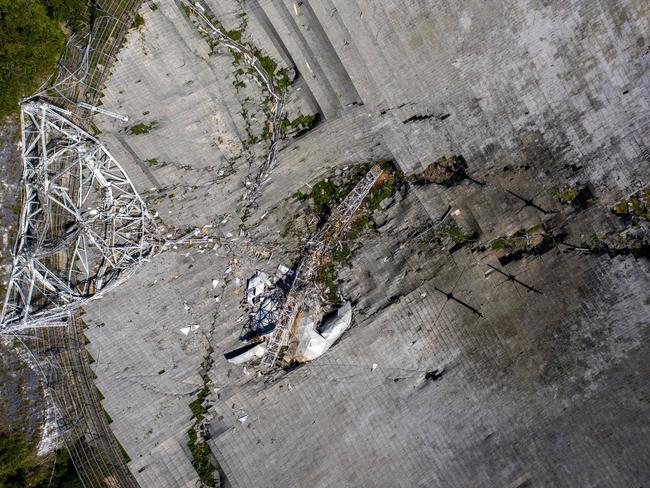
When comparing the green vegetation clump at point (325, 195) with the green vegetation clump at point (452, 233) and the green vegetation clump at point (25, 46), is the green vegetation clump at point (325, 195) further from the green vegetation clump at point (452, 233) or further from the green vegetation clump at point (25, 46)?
the green vegetation clump at point (25, 46)

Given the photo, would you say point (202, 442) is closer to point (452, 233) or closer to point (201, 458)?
point (201, 458)

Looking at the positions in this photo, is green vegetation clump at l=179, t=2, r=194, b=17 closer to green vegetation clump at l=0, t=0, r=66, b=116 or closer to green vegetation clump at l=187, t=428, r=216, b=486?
green vegetation clump at l=0, t=0, r=66, b=116

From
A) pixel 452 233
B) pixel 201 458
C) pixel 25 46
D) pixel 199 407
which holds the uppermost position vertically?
pixel 25 46

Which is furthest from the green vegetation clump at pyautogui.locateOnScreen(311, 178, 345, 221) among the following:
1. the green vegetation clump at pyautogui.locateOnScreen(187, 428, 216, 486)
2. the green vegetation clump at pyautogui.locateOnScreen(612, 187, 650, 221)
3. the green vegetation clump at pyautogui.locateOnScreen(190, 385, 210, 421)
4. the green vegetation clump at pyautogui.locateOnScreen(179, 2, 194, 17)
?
the green vegetation clump at pyautogui.locateOnScreen(612, 187, 650, 221)

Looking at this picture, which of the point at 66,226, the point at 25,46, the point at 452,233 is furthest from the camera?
the point at 66,226

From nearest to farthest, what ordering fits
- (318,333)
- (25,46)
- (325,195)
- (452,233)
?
(25,46) < (318,333) < (452,233) < (325,195)

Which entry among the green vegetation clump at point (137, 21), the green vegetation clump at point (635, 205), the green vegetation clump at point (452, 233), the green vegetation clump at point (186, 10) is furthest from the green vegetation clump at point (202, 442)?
the green vegetation clump at point (635, 205)

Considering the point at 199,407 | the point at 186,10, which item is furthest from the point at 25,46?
the point at 199,407
